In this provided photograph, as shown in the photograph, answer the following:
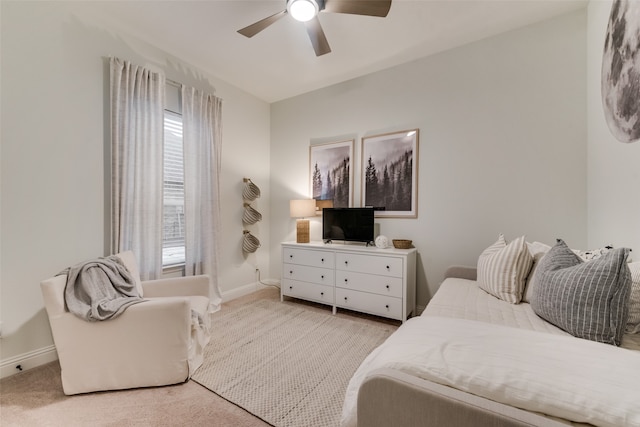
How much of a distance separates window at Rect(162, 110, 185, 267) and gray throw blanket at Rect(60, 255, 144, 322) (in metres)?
0.79

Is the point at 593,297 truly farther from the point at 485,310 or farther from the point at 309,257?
the point at 309,257

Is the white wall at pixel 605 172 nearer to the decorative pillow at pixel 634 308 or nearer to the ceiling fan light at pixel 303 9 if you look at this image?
the decorative pillow at pixel 634 308

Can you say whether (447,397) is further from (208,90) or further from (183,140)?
(208,90)

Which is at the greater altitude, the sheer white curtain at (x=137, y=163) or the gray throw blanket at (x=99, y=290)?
the sheer white curtain at (x=137, y=163)

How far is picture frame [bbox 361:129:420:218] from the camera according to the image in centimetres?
281

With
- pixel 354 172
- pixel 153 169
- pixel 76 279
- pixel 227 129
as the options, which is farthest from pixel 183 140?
pixel 354 172

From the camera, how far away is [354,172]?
3189 mm

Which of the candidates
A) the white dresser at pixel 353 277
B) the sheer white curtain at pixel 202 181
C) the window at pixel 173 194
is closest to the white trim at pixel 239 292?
the sheer white curtain at pixel 202 181

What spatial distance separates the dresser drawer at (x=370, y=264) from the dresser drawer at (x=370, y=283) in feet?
0.15

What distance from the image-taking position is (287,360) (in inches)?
75.8

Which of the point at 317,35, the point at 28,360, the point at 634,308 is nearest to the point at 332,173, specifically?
the point at 317,35

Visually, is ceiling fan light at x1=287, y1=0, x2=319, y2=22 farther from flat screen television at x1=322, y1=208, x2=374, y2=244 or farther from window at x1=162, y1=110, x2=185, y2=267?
flat screen television at x1=322, y1=208, x2=374, y2=244

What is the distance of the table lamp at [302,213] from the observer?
3.19 metres

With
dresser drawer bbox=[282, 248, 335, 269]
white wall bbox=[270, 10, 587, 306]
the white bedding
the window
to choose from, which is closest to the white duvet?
the white bedding
